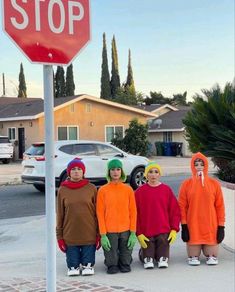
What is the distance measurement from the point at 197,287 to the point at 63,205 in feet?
5.63

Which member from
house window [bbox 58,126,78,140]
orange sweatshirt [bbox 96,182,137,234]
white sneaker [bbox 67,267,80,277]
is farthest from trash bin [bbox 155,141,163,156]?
white sneaker [bbox 67,267,80,277]

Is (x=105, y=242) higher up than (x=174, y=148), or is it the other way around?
(x=174, y=148)

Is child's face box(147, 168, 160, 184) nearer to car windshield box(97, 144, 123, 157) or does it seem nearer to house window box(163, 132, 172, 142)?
car windshield box(97, 144, 123, 157)

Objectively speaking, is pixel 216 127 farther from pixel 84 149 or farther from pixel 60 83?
pixel 60 83

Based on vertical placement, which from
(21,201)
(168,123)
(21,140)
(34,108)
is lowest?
(21,201)

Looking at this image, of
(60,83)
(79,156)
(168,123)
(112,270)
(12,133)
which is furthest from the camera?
(60,83)

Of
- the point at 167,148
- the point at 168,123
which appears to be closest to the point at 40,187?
the point at 167,148

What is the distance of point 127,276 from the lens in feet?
17.7

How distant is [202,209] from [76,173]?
1.57 m

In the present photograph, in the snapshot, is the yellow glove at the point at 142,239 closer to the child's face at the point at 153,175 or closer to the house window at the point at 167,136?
the child's face at the point at 153,175

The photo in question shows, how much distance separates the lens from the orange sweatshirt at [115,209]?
5.52 meters

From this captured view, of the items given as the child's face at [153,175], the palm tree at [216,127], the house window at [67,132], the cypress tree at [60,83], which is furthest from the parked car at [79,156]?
the cypress tree at [60,83]

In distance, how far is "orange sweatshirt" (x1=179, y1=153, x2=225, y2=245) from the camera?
228 inches

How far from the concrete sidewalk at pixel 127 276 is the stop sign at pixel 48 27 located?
106 inches
